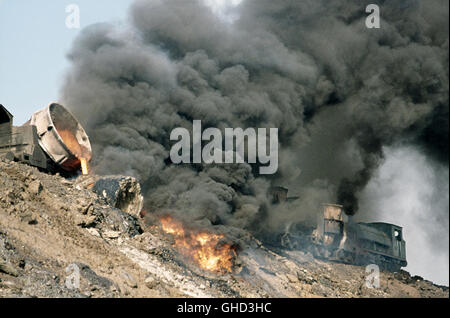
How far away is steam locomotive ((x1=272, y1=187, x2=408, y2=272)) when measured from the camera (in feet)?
118

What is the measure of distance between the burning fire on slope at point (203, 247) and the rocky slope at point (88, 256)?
0.59m

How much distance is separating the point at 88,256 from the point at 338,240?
22.9 meters

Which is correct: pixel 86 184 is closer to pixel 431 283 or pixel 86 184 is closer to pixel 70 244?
pixel 70 244

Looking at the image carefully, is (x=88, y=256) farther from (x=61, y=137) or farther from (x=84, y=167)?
(x=61, y=137)

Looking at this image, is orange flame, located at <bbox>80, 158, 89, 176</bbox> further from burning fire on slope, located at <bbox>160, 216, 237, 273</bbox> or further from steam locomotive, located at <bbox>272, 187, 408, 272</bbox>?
steam locomotive, located at <bbox>272, 187, 408, 272</bbox>

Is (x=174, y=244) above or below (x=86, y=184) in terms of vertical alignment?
below

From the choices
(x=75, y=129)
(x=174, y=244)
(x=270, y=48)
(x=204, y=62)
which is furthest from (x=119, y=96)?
(x=270, y=48)

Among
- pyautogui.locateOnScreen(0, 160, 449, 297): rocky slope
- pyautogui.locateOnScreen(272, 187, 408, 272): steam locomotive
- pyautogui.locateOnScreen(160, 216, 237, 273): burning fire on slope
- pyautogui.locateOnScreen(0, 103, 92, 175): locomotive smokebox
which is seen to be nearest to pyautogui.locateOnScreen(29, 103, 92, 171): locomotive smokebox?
pyautogui.locateOnScreen(0, 103, 92, 175): locomotive smokebox

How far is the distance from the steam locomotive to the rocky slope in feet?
28.6

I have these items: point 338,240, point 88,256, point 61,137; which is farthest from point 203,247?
point 338,240

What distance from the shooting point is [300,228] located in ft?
119

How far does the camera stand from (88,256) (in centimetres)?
1772

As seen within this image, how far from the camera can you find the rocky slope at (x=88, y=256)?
49.6 feet
